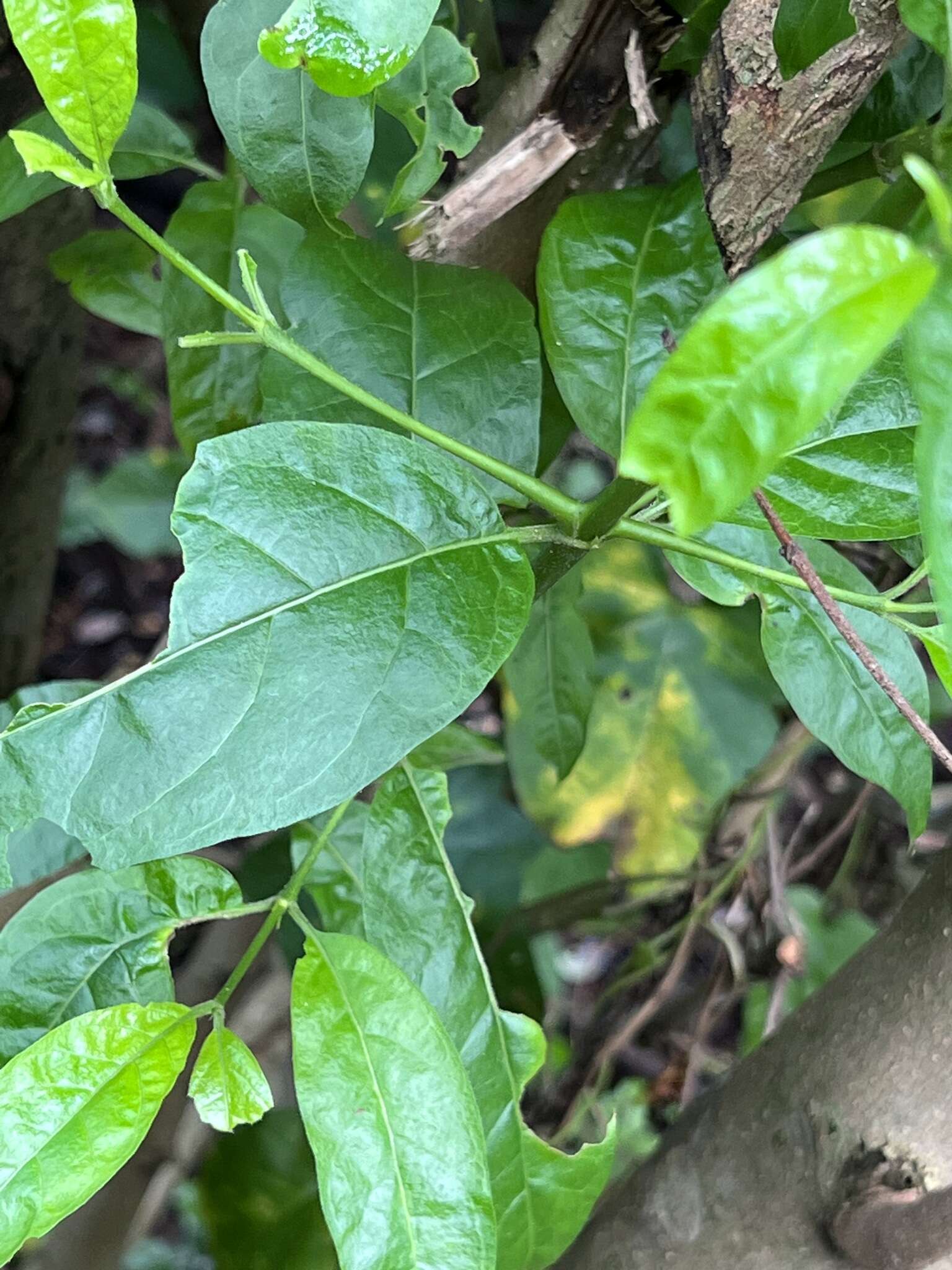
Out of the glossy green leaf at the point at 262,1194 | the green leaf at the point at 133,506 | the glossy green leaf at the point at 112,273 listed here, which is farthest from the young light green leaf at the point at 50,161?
the green leaf at the point at 133,506

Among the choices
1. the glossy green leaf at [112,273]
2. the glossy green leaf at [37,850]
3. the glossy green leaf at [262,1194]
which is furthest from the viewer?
the glossy green leaf at [262,1194]

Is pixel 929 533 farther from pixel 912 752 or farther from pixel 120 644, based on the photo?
pixel 120 644

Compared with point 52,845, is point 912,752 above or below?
below

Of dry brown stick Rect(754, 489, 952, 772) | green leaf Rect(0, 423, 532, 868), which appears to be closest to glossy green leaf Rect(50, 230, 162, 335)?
green leaf Rect(0, 423, 532, 868)

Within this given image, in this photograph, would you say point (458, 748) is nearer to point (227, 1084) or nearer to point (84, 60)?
point (227, 1084)

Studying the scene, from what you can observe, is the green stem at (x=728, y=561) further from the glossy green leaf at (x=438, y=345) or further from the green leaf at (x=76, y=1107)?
the green leaf at (x=76, y=1107)

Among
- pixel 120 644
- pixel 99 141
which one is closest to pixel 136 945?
pixel 99 141
